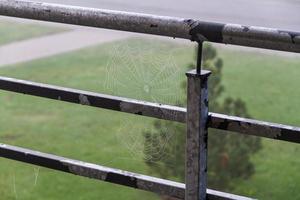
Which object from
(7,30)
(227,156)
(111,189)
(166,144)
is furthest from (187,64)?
(7,30)

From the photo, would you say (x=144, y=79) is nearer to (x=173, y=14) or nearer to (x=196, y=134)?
(x=196, y=134)

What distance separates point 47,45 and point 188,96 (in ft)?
4.57

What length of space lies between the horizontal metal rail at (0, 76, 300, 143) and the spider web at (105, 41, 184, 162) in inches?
6.4

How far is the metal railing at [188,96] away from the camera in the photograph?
43.6 inches


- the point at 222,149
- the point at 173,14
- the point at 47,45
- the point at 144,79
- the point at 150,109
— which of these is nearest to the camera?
the point at 150,109

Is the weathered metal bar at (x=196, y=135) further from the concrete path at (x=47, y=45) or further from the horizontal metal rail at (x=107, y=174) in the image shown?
the concrete path at (x=47, y=45)

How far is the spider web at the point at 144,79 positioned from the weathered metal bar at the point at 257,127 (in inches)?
11.9

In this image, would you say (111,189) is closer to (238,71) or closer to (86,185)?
(86,185)

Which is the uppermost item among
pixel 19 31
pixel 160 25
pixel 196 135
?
pixel 160 25

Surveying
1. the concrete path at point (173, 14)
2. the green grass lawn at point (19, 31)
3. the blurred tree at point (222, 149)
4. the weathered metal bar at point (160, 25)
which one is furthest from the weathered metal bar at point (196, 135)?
the green grass lawn at point (19, 31)

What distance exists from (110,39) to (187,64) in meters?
0.36

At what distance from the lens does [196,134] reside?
1.25 metres

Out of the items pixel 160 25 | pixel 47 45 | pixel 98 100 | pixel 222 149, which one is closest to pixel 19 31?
pixel 47 45

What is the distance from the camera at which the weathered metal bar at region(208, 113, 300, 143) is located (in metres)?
1.16
